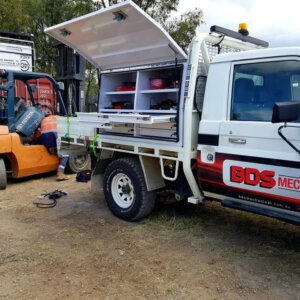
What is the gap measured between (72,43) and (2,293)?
11.5 feet

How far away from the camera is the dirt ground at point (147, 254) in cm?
348

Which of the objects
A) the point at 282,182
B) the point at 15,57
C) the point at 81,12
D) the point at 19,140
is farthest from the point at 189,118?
the point at 81,12

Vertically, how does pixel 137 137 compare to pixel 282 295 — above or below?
above

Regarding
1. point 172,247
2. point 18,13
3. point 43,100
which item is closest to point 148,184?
point 172,247

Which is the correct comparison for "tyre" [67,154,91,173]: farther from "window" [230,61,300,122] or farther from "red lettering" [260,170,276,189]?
"red lettering" [260,170,276,189]

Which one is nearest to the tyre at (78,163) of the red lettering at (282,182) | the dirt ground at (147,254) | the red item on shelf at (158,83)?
the dirt ground at (147,254)

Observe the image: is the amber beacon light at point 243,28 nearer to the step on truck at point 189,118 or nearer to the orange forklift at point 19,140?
the step on truck at point 189,118

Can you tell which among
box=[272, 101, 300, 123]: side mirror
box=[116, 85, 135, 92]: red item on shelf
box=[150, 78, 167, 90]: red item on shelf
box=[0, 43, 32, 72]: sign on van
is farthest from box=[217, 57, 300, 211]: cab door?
box=[0, 43, 32, 72]: sign on van

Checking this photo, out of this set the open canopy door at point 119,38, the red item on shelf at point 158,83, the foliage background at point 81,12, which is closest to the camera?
the open canopy door at point 119,38

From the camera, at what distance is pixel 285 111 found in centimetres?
327

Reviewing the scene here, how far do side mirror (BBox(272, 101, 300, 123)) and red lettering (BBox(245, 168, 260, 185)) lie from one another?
29.2 inches

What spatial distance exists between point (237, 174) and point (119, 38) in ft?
7.66

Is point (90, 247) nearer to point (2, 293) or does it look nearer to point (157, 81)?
point (2, 293)

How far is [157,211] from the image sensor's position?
5711 mm
